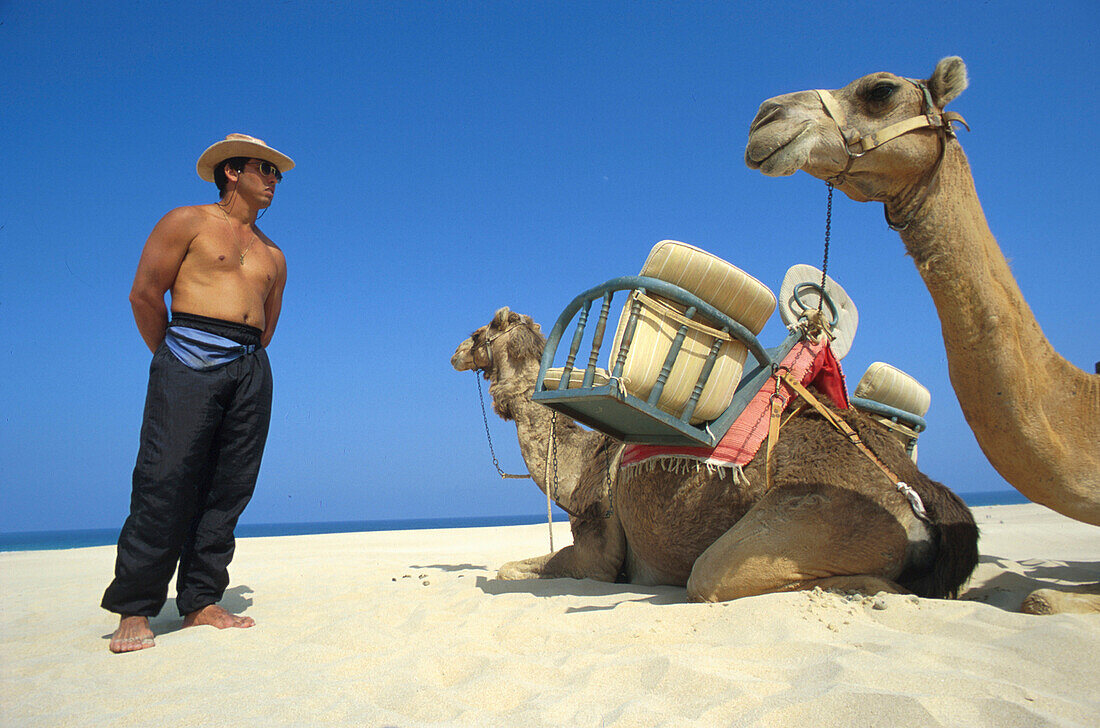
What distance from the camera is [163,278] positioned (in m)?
3.69

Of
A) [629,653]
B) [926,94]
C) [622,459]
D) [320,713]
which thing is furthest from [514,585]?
[926,94]

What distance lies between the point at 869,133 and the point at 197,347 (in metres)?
3.60

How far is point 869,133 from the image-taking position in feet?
10.8

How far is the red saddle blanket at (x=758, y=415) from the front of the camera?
3.57m

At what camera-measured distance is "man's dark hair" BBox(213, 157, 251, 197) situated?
4.07 metres

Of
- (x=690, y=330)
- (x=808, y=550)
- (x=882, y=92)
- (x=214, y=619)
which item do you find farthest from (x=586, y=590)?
(x=882, y=92)

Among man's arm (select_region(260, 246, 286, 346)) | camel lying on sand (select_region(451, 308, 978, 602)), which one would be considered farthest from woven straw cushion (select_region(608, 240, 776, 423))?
man's arm (select_region(260, 246, 286, 346))

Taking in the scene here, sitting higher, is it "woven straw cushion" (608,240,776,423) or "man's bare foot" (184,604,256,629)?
"woven straw cushion" (608,240,776,423)

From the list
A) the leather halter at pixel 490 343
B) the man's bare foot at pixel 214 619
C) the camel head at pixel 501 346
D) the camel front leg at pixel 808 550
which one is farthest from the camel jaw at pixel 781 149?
the man's bare foot at pixel 214 619

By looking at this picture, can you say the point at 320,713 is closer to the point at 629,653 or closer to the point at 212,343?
the point at 629,653

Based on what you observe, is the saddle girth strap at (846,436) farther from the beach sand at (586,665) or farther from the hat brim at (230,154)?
the hat brim at (230,154)

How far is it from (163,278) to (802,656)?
11.7 ft

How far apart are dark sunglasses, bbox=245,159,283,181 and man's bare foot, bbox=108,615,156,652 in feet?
8.34

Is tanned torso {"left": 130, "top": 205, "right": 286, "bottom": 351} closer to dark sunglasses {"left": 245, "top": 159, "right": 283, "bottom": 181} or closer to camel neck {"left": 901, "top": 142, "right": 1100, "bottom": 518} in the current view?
dark sunglasses {"left": 245, "top": 159, "right": 283, "bottom": 181}
